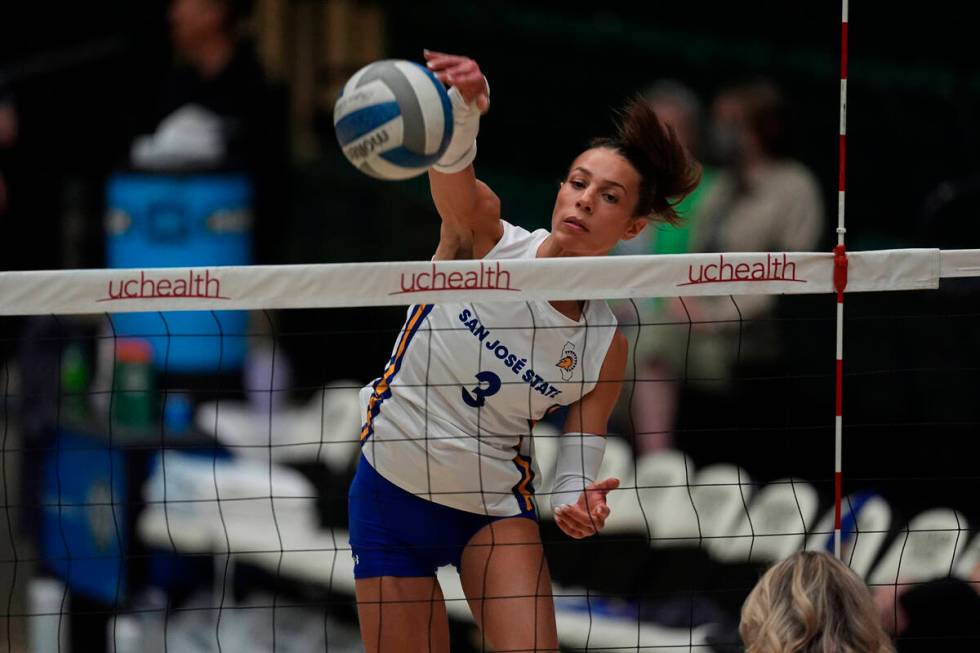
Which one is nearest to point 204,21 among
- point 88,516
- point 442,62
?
point 88,516

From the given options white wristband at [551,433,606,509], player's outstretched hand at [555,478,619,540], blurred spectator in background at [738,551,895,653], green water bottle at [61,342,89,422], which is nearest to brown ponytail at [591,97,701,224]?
white wristband at [551,433,606,509]

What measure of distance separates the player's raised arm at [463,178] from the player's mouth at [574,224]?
0.68ft

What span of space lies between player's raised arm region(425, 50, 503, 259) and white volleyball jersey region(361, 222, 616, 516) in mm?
88

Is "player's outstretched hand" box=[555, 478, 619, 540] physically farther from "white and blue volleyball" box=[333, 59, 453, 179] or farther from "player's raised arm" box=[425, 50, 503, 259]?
"white and blue volleyball" box=[333, 59, 453, 179]

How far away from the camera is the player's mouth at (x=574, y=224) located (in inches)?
200

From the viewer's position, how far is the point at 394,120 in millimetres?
4582

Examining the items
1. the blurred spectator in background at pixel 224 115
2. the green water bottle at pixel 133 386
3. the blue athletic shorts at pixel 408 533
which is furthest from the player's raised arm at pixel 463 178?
the blurred spectator in background at pixel 224 115

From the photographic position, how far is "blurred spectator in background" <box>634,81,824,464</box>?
8672 millimetres

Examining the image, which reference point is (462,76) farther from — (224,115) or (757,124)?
(224,115)

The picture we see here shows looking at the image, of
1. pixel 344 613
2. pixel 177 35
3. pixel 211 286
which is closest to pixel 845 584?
pixel 211 286

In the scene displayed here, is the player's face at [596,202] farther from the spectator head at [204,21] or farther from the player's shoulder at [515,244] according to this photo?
the spectator head at [204,21]

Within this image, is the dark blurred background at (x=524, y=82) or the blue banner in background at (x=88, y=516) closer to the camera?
the blue banner in background at (x=88, y=516)

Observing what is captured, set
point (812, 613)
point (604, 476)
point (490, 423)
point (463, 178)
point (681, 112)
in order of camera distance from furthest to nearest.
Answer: point (681, 112) < point (604, 476) < point (490, 423) < point (463, 178) < point (812, 613)

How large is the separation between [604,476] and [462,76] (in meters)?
3.99
